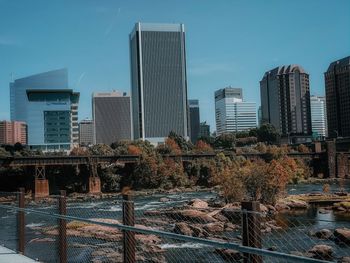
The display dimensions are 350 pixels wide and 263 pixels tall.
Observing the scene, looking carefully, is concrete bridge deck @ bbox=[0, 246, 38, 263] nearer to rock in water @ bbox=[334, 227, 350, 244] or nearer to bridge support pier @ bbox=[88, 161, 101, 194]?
rock in water @ bbox=[334, 227, 350, 244]

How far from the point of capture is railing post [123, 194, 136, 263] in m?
8.44

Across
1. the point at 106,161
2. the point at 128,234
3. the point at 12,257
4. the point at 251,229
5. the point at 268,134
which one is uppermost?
the point at 268,134

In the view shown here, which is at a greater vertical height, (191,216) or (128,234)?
(128,234)

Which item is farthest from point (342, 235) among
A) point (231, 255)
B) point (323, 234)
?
point (231, 255)

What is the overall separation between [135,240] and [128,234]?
2.53 feet

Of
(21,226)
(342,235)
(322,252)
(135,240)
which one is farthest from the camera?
(342,235)

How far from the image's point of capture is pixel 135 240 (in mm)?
9438

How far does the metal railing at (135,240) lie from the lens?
21.2ft

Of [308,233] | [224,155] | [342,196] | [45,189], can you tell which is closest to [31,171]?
[45,189]

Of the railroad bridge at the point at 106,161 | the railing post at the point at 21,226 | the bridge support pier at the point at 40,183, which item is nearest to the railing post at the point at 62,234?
the railing post at the point at 21,226

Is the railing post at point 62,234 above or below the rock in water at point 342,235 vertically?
above

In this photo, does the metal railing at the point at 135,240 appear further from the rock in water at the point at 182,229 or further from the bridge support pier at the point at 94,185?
the bridge support pier at the point at 94,185

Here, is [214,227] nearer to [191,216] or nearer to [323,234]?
[191,216]

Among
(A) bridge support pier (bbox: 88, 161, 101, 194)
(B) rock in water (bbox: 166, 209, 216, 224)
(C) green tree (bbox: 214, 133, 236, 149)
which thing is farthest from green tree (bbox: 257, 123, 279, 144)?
(B) rock in water (bbox: 166, 209, 216, 224)
